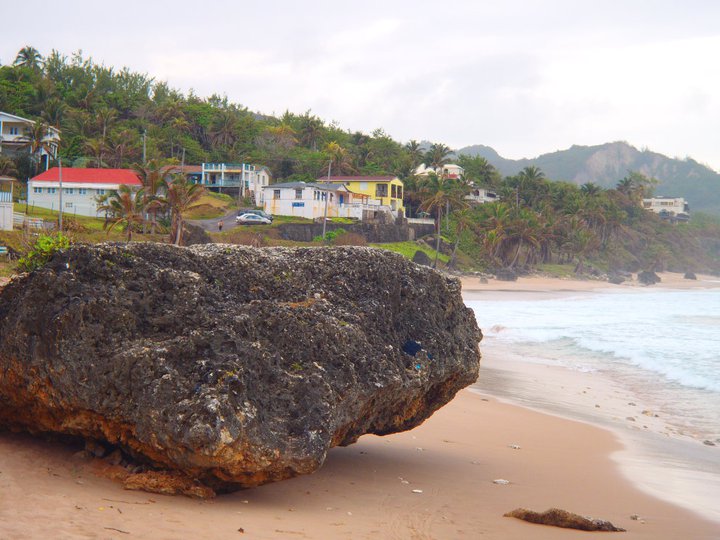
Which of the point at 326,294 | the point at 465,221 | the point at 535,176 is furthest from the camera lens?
the point at 535,176

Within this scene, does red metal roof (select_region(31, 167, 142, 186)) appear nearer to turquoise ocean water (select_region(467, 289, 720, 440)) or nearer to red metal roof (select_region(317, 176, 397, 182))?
red metal roof (select_region(317, 176, 397, 182))

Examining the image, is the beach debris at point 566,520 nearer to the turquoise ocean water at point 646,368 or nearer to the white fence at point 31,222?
the turquoise ocean water at point 646,368

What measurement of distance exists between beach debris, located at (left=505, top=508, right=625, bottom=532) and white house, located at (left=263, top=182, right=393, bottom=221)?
2344 inches

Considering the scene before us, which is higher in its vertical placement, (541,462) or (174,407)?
(174,407)

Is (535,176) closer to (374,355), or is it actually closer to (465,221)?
(465,221)

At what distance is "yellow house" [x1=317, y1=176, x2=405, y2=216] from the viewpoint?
7681 cm

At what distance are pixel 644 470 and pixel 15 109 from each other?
Result: 82495 mm

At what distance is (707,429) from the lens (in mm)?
13875

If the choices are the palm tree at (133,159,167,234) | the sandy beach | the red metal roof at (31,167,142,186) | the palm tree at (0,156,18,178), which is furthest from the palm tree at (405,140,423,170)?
the sandy beach

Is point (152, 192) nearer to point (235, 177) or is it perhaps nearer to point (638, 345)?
point (638, 345)

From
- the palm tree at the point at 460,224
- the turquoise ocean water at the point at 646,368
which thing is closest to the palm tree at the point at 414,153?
the palm tree at the point at 460,224

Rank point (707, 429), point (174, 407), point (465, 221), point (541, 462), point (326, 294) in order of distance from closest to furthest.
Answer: point (174, 407), point (326, 294), point (541, 462), point (707, 429), point (465, 221)

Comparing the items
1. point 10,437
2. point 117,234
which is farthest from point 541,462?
point 117,234

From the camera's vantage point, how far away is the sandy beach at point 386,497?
228 inches
